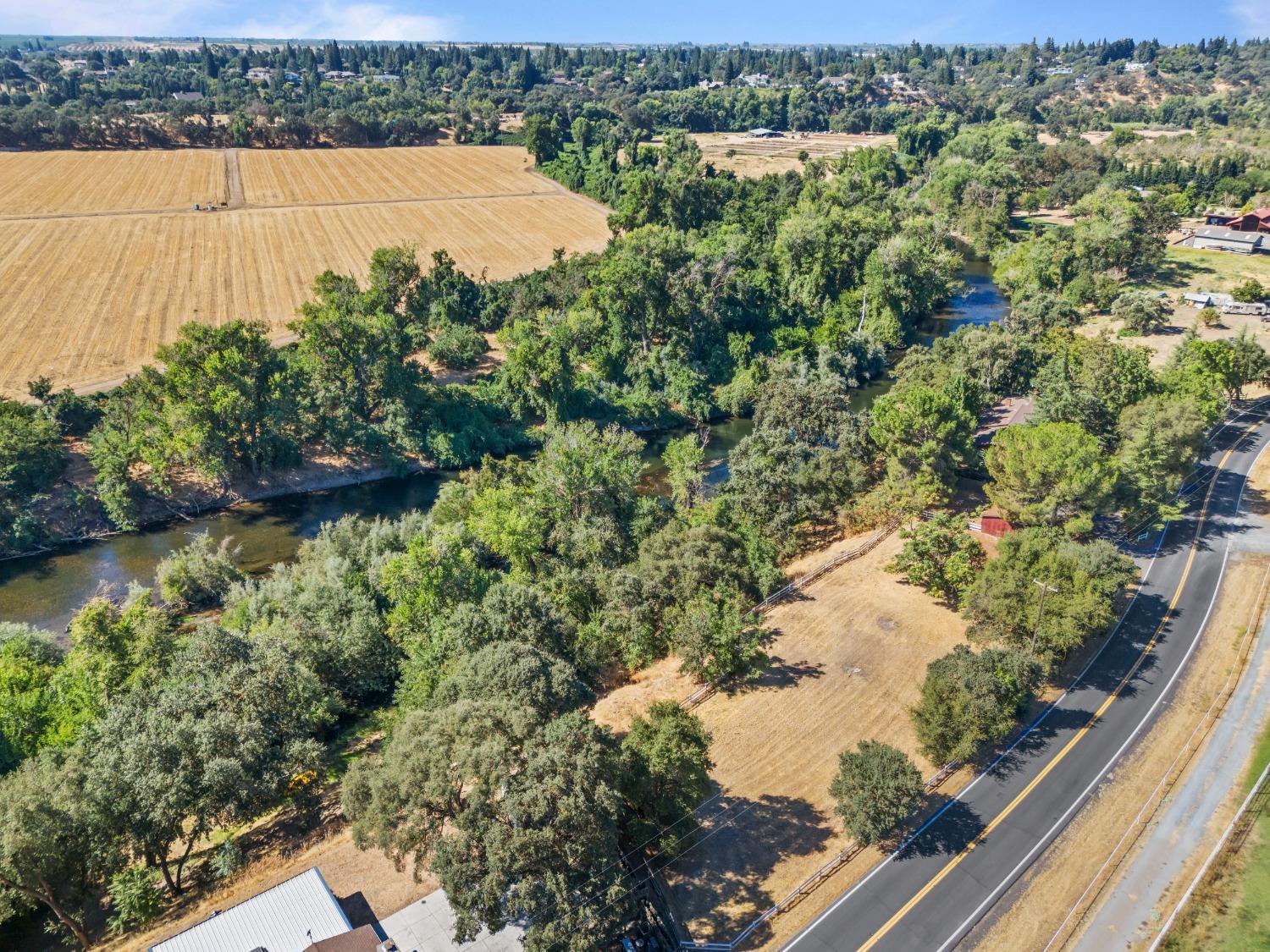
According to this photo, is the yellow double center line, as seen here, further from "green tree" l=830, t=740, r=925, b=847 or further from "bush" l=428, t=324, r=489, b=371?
"bush" l=428, t=324, r=489, b=371

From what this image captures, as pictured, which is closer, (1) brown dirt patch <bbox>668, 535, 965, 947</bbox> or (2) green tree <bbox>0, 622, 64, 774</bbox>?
(1) brown dirt patch <bbox>668, 535, 965, 947</bbox>

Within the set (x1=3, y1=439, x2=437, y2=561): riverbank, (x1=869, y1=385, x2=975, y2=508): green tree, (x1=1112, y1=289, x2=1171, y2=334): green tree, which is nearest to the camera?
(x1=869, y1=385, x2=975, y2=508): green tree

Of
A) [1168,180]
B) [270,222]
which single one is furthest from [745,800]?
[1168,180]

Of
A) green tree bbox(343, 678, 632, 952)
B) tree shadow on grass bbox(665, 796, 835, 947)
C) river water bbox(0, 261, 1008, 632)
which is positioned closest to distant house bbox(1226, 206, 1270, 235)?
river water bbox(0, 261, 1008, 632)

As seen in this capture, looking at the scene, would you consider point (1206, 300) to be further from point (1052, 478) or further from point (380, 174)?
point (380, 174)

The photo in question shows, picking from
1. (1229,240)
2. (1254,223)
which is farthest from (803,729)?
(1254,223)
